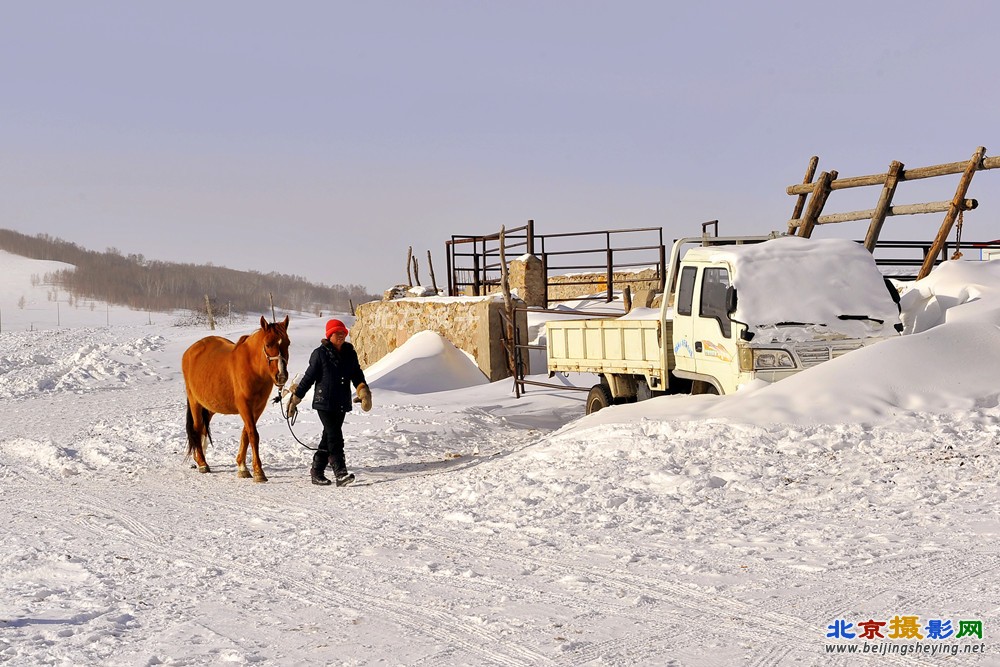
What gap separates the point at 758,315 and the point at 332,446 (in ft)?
15.1

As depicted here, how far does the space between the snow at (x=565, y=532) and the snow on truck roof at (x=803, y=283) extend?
26 centimetres

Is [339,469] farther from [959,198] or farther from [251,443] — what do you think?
[959,198]

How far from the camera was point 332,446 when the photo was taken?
32.4 ft

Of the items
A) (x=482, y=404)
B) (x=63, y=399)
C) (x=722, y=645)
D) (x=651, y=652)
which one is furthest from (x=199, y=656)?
(x=63, y=399)

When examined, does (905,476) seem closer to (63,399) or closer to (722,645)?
(722,645)

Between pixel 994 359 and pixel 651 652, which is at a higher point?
pixel 994 359

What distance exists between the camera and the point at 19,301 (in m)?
67.9

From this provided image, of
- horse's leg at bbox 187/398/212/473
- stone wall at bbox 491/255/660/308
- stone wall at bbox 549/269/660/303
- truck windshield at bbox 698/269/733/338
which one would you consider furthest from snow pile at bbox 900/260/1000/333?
stone wall at bbox 549/269/660/303

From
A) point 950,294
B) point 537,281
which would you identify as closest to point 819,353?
point 950,294

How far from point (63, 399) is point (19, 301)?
52606mm

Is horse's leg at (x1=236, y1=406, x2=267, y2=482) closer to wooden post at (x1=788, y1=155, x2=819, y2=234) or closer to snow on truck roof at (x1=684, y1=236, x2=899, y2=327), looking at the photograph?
snow on truck roof at (x1=684, y1=236, x2=899, y2=327)

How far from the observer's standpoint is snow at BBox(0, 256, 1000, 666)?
15.6ft

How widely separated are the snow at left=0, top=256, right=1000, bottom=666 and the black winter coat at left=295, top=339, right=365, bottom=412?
863 millimetres

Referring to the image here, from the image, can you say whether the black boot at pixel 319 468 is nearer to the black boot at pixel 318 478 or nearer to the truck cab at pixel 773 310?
the black boot at pixel 318 478
